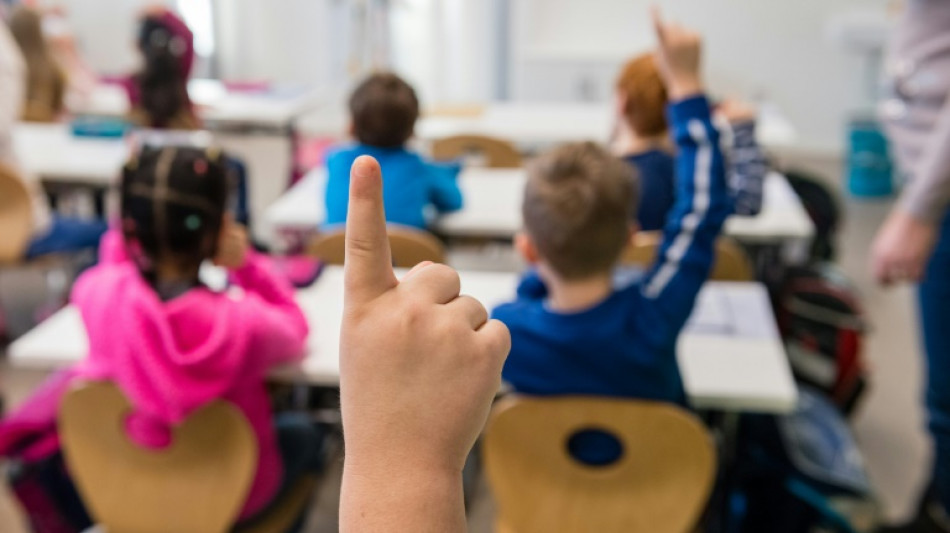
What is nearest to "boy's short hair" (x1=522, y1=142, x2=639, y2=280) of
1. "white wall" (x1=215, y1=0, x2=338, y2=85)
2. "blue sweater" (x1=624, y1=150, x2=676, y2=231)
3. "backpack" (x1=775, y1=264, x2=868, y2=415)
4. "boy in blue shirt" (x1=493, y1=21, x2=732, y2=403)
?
"boy in blue shirt" (x1=493, y1=21, x2=732, y2=403)

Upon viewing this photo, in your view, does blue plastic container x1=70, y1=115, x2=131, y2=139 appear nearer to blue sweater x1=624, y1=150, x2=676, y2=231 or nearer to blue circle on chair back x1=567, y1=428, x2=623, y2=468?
blue sweater x1=624, y1=150, x2=676, y2=231

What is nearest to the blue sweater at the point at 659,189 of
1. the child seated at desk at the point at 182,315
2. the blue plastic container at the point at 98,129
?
the child seated at desk at the point at 182,315

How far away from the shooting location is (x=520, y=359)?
48.0 inches

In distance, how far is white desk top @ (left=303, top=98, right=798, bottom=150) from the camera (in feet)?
10.5

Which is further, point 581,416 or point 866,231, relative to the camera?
point 866,231

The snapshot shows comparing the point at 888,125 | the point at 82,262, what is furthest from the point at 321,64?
the point at 888,125

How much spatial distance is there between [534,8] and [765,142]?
270cm

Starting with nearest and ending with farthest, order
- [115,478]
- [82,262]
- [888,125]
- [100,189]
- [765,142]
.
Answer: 1. [115,478]
2. [888,125]
3. [82,262]
4. [765,142]
5. [100,189]

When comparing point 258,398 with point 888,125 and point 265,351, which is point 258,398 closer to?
point 265,351

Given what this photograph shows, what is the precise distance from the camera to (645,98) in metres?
2.08

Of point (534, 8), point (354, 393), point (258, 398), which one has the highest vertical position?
point (534, 8)

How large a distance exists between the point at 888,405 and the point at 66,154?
8.66 feet

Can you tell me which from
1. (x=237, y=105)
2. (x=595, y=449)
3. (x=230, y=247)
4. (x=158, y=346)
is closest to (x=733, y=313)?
(x=595, y=449)

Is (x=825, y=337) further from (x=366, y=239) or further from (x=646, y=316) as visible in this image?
(x=366, y=239)
